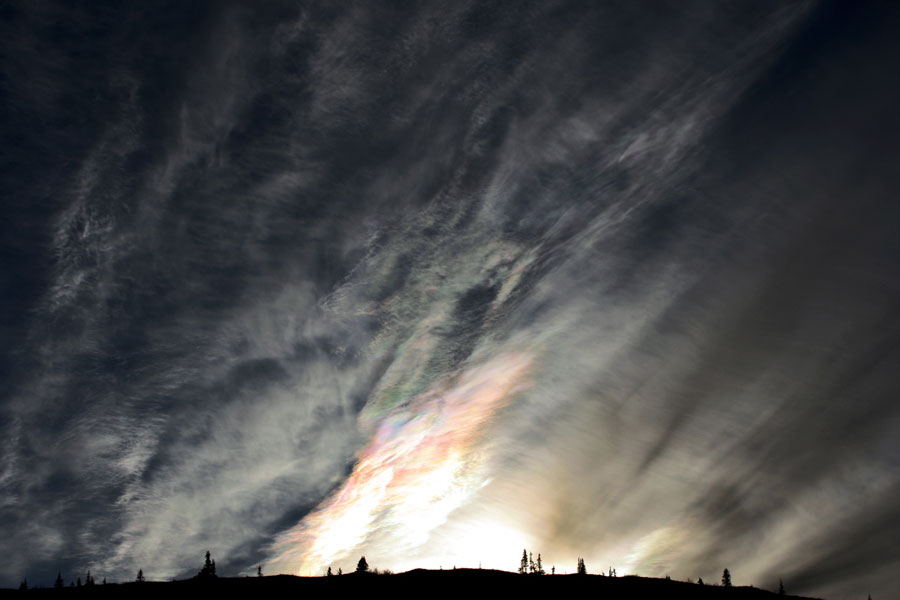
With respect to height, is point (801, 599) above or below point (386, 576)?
below

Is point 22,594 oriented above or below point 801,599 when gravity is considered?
above

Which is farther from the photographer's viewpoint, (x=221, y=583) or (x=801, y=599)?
(x=801, y=599)

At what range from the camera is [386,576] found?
3529 inches

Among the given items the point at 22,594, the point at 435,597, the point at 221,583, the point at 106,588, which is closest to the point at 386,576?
the point at 435,597

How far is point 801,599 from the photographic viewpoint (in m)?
92.2

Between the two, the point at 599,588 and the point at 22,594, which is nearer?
the point at 22,594

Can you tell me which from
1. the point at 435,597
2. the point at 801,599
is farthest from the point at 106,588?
the point at 801,599

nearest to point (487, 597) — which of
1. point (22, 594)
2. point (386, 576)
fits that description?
point (386, 576)

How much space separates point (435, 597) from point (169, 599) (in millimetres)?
32748

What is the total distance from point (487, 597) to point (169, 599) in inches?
1548

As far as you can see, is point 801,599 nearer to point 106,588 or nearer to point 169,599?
point 169,599

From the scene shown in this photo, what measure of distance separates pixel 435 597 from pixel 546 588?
1464 centimetres

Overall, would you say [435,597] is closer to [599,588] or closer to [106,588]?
[599,588]

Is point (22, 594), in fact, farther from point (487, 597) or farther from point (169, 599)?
point (487, 597)
